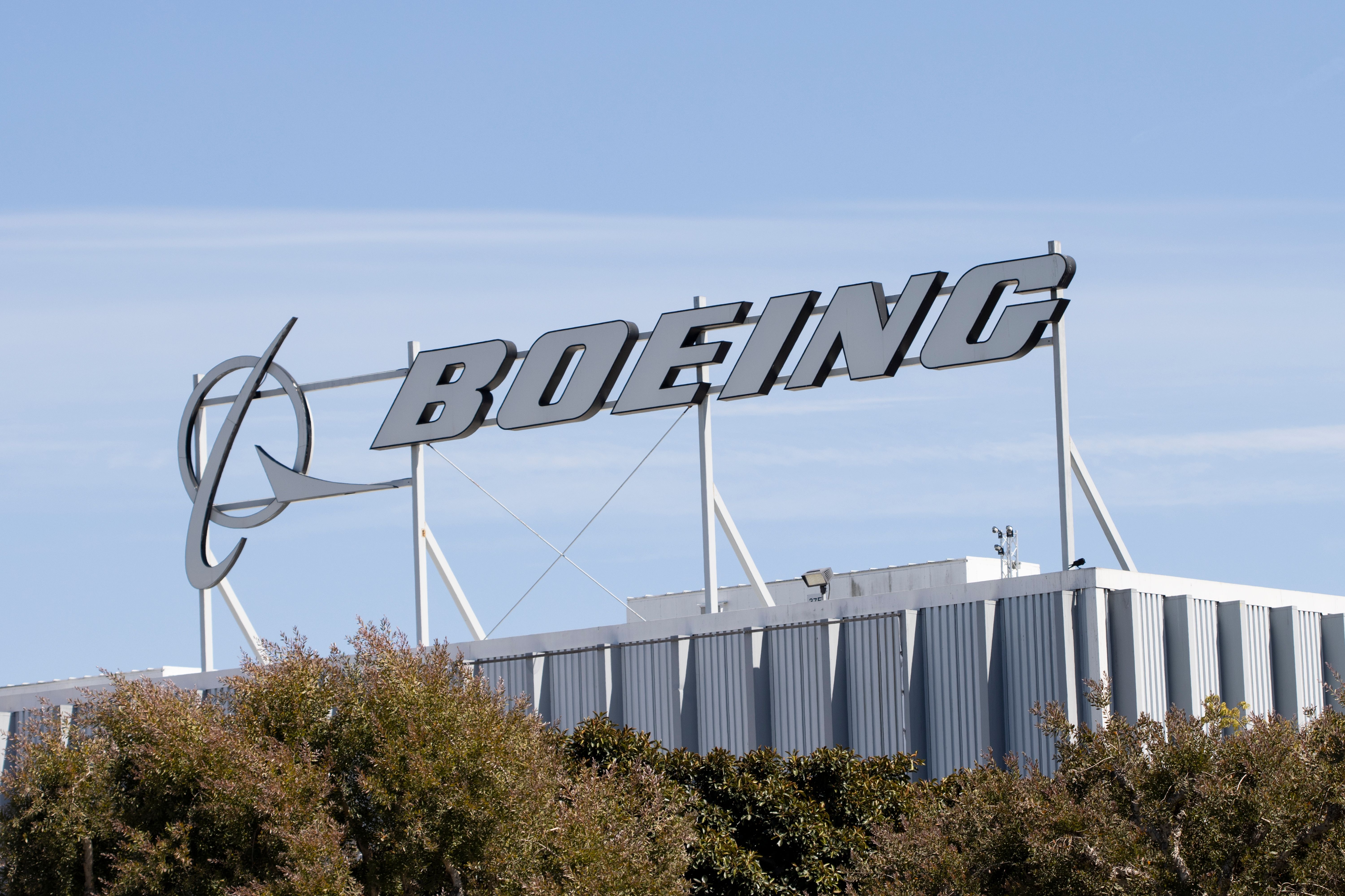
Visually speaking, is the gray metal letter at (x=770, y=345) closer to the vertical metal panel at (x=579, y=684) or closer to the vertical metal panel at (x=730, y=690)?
the vertical metal panel at (x=730, y=690)

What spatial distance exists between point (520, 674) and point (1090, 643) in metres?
11.1

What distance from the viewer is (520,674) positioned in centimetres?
3591

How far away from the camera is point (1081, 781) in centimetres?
2061

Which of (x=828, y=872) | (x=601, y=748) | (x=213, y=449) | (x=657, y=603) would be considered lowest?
(x=828, y=872)

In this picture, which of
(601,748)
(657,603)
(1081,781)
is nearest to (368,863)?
(601,748)

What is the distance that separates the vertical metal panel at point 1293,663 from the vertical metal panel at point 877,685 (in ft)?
21.2

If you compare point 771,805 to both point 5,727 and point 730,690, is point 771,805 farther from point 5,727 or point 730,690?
point 5,727

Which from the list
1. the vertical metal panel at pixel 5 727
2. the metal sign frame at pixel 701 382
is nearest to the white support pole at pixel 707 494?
the metal sign frame at pixel 701 382

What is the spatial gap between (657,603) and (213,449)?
11.0 m

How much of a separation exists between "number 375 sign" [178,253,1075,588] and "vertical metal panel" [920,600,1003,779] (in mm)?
4326

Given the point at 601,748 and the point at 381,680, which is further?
the point at 601,748

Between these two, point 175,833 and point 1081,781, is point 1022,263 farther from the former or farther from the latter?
point 175,833

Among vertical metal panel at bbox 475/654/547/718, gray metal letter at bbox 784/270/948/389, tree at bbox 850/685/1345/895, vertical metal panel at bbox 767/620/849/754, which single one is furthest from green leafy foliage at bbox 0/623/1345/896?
gray metal letter at bbox 784/270/948/389

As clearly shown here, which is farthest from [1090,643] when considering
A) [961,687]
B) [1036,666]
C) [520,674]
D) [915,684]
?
[520,674]
